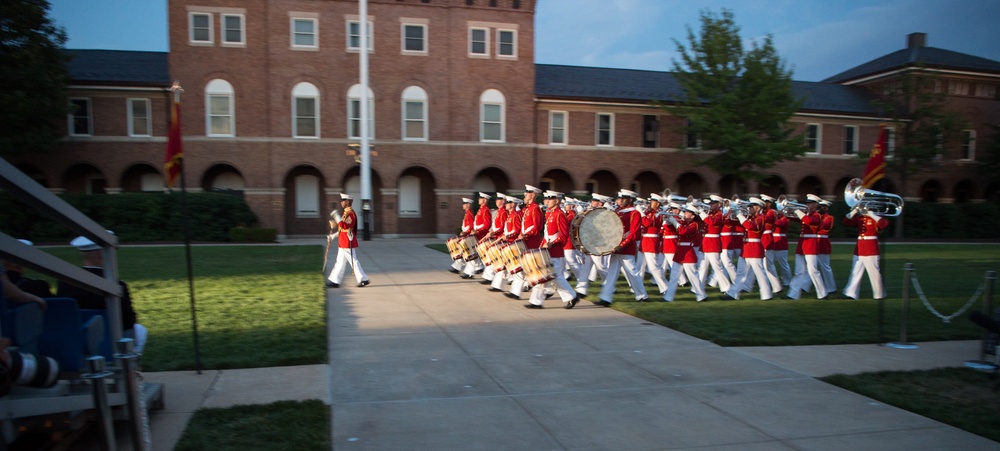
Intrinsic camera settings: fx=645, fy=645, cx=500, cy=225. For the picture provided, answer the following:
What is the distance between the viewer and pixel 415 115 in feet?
111

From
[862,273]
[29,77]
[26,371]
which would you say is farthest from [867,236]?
[29,77]

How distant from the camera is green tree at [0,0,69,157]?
26.6m

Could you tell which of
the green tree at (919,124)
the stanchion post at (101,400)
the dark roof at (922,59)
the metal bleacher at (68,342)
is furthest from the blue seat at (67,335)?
the dark roof at (922,59)

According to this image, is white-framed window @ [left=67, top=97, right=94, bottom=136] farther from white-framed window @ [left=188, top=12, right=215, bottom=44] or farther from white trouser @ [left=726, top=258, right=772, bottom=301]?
white trouser @ [left=726, top=258, right=772, bottom=301]

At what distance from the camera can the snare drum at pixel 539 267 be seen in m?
11.3

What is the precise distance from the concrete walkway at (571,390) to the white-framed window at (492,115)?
2557 cm

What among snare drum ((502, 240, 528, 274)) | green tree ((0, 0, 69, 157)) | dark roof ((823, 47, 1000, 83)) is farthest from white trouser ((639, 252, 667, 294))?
dark roof ((823, 47, 1000, 83))

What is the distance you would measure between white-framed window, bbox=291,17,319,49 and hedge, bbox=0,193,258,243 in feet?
28.9

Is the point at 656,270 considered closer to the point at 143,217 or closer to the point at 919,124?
the point at 143,217

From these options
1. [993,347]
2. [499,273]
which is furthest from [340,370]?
[993,347]

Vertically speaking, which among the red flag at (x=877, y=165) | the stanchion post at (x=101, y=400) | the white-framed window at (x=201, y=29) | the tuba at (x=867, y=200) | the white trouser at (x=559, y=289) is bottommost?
the white trouser at (x=559, y=289)

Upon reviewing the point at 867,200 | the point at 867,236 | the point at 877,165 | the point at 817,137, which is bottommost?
the point at 867,236

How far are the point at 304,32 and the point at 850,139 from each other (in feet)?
109

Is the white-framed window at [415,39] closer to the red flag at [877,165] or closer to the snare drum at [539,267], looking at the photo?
the snare drum at [539,267]
